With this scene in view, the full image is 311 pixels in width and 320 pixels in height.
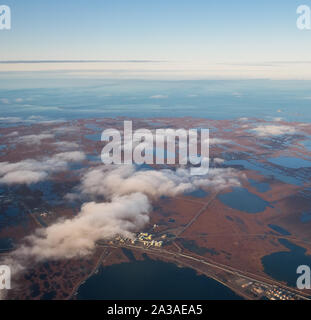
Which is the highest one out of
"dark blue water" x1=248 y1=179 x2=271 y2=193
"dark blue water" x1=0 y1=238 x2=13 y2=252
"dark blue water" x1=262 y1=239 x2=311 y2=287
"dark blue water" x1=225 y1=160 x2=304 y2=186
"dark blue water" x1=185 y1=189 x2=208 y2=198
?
"dark blue water" x1=225 y1=160 x2=304 y2=186

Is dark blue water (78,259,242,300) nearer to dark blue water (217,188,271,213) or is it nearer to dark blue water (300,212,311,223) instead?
dark blue water (217,188,271,213)

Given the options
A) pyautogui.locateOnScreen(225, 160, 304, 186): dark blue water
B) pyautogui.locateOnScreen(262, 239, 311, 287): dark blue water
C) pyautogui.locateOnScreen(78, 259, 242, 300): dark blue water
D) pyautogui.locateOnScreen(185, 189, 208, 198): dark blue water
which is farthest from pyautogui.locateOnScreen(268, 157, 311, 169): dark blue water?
pyautogui.locateOnScreen(78, 259, 242, 300): dark blue water

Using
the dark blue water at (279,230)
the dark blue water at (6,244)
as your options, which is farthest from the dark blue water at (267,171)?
the dark blue water at (6,244)

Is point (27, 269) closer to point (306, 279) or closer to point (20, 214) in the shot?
point (20, 214)

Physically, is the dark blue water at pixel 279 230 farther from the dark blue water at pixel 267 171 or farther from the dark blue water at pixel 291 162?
the dark blue water at pixel 291 162

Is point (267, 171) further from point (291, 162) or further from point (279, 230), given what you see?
point (279, 230)

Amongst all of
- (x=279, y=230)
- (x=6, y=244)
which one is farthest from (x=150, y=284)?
(x=279, y=230)
